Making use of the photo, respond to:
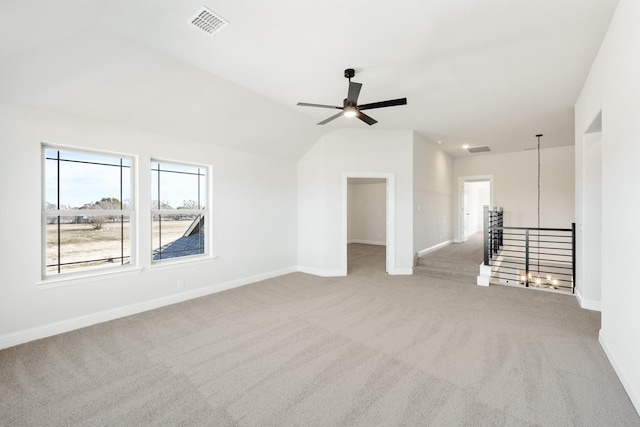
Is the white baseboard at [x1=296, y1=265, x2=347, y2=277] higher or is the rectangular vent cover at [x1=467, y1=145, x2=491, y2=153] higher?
the rectangular vent cover at [x1=467, y1=145, x2=491, y2=153]

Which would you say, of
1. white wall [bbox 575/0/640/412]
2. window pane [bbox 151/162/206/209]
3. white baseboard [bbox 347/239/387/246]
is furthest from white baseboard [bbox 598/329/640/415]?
white baseboard [bbox 347/239/387/246]

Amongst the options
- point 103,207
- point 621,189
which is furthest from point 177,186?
point 621,189

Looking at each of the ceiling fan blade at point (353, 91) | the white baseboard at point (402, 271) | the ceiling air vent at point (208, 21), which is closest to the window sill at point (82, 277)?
the ceiling air vent at point (208, 21)

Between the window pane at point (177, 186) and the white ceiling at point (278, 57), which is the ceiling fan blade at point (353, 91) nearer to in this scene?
the white ceiling at point (278, 57)

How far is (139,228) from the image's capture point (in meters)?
3.67

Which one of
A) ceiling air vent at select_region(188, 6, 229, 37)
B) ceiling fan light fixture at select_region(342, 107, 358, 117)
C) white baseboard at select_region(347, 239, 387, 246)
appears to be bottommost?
white baseboard at select_region(347, 239, 387, 246)

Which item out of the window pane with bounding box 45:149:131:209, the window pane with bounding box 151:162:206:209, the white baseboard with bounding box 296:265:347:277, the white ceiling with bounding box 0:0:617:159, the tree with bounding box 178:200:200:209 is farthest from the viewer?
the white baseboard with bounding box 296:265:347:277

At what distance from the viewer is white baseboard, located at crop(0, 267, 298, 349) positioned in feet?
9.13

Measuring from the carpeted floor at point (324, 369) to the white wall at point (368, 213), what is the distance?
6.06 meters

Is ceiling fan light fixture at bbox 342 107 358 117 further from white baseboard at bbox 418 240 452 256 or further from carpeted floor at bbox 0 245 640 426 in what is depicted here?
white baseboard at bbox 418 240 452 256

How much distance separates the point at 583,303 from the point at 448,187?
4632 millimetres

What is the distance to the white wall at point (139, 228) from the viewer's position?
9.07 ft

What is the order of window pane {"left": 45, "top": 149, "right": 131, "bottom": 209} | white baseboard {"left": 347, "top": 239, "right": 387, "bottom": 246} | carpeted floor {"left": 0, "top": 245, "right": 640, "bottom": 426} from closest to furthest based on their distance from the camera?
carpeted floor {"left": 0, "top": 245, "right": 640, "bottom": 426} < window pane {"left": 45, "top": 149, "right": 131, "bottom": 209} < white baseboard {"left": 347, "top": 239, "right": 387, "bottom": 246}

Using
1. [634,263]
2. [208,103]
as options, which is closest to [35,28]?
[208,103]
